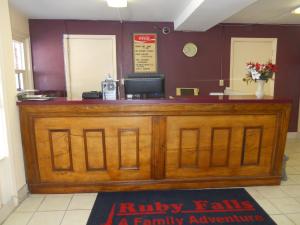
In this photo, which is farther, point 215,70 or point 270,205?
point 215,70

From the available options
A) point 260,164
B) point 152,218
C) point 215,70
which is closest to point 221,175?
point 260,164

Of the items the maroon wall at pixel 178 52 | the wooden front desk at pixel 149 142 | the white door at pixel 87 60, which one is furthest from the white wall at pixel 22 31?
the wooden front desk at pixel 149 142

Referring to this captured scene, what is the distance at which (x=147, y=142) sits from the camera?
2576mm

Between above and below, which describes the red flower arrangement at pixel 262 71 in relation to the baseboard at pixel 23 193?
above

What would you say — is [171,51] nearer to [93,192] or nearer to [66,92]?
[66,92]

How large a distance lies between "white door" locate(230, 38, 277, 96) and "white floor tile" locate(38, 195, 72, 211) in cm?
379

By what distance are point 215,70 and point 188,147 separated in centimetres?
258

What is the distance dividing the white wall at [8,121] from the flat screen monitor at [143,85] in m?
1.25

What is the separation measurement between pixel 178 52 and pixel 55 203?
3429 mm

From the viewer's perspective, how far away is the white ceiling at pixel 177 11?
10.3ft

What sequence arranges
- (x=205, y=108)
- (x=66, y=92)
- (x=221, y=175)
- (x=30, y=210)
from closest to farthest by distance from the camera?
1. (x=30, y=210)
2. (x=205, y=108)
3. (x=221, y=175)
4. (x=66, y=92)

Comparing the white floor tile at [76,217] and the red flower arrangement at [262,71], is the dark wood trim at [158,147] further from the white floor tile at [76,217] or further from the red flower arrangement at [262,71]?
the red flower arrangement at [262,71]

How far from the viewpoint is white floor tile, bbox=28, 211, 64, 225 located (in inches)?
84.0

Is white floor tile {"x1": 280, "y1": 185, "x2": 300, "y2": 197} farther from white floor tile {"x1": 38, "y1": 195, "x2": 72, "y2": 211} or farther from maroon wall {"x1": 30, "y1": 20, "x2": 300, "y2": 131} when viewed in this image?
white floor tile {"x1": 38, "y1": 195, "x2": 72, "y2": 211}
